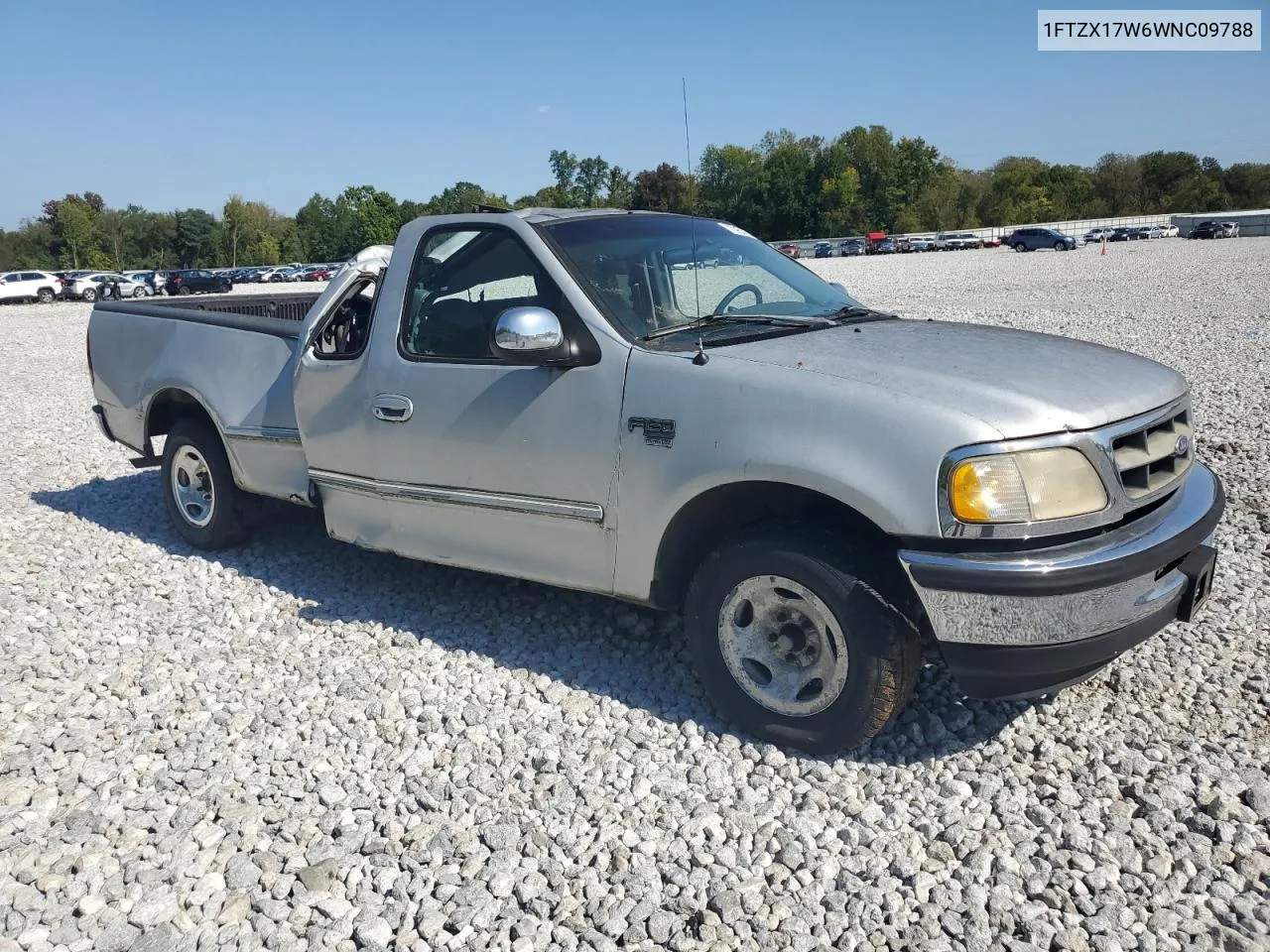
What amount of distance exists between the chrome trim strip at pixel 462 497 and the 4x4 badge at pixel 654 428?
361 millimetres

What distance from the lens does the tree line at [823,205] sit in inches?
3583

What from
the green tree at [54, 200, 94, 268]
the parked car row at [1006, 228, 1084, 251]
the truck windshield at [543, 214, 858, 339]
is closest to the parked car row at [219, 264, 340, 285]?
the green tree at [54, 200, 94, 268]

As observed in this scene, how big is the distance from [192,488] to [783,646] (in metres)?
4.25

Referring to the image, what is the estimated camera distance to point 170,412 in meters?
6.31

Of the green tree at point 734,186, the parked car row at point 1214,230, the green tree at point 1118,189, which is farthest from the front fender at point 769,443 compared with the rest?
the green tree at point 1118,189

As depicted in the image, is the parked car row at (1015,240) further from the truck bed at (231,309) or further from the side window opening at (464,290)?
the side window opening at (464,290)

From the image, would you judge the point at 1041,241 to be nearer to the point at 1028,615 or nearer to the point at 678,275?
the point at 678,275

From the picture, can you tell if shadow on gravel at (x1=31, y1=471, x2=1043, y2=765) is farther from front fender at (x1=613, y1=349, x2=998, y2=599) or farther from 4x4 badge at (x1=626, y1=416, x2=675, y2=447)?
4x4 badge at (x1=626, y1=416, x2=675, y2=447)

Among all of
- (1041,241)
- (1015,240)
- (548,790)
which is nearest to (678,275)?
(548,790)

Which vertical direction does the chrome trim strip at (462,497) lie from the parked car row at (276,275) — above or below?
below

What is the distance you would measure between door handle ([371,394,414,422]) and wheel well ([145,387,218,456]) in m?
1.97

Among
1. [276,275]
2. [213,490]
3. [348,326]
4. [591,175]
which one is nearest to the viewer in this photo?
[348,326]

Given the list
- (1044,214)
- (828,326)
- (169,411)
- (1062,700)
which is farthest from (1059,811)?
(1044,214)

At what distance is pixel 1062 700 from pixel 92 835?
11.3ft
